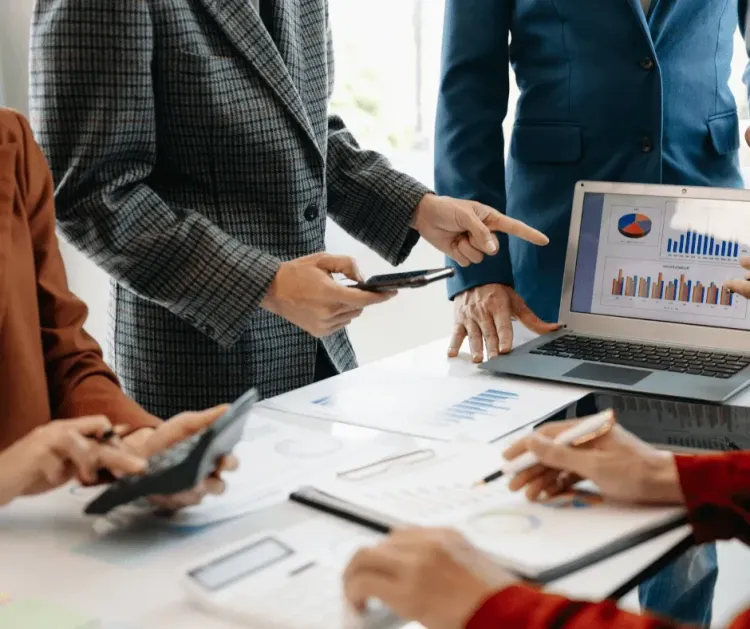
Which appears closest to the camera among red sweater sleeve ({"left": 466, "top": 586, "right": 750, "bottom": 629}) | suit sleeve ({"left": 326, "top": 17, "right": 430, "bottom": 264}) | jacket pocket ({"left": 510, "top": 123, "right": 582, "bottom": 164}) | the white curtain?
red sweater sleeve ({"left": 466, "top": 586, "right": 750, "bottom": 629})

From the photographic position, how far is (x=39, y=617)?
745 mm

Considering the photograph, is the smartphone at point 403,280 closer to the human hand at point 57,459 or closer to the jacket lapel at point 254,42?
→ the jacket lapel at point 254,42

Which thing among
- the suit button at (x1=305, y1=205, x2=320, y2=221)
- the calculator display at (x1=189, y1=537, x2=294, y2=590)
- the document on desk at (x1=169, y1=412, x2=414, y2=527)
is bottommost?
the document on desk at (x1=169, y1=412, x2=414, y2=527)

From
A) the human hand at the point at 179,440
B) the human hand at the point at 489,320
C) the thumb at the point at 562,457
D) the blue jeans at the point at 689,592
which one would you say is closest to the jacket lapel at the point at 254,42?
the human hand at the point at 489,320

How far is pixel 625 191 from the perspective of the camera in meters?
1.58

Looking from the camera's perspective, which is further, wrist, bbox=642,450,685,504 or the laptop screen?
the laptop screen

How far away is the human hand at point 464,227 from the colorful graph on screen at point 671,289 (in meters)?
0.15

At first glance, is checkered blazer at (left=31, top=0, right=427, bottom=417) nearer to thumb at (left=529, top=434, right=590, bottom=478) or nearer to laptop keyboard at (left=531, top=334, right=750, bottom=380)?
laptop keyboard at (left=531, top=334, right=750, bottom=380)

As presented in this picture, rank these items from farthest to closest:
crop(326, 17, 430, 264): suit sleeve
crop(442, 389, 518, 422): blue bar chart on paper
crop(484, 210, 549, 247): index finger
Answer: crop(326, 17, 430, 264): suit sleeve → crop(484, 210, 549, 247): index finger → crop(442, 389, 518, 422): blue bar chart on paper

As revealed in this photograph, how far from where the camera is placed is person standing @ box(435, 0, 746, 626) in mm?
1680

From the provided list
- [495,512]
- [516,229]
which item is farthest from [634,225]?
[495,512]

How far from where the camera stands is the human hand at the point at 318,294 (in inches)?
50.6

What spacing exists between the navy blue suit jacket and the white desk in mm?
878

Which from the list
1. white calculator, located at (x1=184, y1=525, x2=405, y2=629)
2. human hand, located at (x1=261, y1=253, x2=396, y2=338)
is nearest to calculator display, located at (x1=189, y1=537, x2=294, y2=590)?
white calculator, located at (x1=184, y1=525, x2=405, y2=629)
